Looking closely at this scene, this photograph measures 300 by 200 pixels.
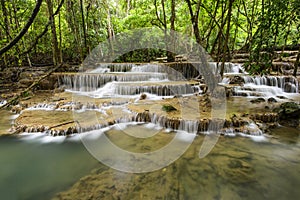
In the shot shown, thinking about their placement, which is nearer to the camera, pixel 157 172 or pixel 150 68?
pixel 157 172

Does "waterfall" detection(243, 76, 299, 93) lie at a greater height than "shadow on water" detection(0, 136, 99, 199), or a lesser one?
greater

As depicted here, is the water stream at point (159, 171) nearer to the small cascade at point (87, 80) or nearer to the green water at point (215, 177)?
the green water at point (215, 177)

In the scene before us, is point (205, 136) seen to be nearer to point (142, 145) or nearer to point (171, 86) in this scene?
point (142, 145)

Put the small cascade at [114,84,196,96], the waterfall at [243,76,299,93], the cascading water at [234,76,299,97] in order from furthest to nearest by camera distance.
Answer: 1. the waterfall at [243,76,299,93]
2. the small cascade at [114,84,196,96]
3. the cascading water at [234,76,299,97]

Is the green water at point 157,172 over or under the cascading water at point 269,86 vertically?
under

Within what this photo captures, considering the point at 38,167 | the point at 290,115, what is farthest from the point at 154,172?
the point at 290,115

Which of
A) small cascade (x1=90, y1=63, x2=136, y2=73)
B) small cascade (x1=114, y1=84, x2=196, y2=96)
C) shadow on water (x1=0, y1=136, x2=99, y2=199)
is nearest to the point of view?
shadow on water (x1=0, y1=136, x2=99, y2=199)

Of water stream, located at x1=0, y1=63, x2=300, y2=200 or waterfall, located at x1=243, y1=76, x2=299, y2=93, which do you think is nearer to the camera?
water stream, located at x1=0, y1=63, x2=300, y2=200

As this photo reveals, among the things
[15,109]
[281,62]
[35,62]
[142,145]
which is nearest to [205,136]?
[142,145]

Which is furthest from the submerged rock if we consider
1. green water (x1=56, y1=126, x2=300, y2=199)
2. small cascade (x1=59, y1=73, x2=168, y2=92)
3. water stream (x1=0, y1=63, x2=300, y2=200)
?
small cascade (x1=59, y1=73, x2=168, y2=92)

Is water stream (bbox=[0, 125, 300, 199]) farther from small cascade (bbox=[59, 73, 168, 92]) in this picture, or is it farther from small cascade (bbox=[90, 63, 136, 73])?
small cascade (bbox=[90, 63, 136, 73])

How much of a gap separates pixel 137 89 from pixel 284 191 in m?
7.43

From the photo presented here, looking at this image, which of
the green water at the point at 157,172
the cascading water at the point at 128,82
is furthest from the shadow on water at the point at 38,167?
the cascading water at the point at 128,82

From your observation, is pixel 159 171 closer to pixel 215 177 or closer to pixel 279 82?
pixel 215 177
